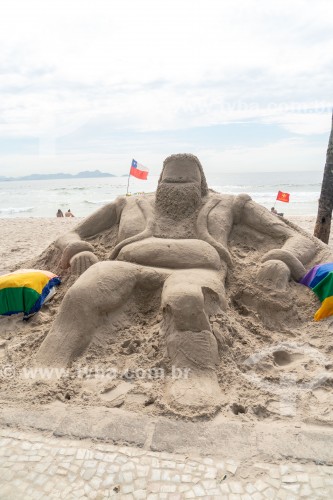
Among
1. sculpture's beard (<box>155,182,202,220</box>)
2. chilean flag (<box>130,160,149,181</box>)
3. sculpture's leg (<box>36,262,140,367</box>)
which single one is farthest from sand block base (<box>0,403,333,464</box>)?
chilean flag (<box>130,160,149,181</box>)

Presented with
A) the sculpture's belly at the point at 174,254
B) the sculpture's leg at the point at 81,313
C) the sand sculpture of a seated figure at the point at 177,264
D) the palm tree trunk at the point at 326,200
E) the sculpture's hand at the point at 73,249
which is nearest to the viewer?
the sand sculpture of a seated figure at the point at 177,264

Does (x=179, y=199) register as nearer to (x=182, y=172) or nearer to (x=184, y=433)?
(x=182, y=172)

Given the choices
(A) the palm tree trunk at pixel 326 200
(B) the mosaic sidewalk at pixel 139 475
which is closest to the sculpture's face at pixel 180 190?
(B) the mosaic sidewalk at pixel 139 475

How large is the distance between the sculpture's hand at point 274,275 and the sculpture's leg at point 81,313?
1174mm

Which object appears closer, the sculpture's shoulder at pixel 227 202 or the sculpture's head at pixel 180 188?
the sculpture's head at pixel 180 188

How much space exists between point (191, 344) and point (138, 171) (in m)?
10.8

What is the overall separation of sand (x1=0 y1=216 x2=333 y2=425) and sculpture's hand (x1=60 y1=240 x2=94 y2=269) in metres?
0.58

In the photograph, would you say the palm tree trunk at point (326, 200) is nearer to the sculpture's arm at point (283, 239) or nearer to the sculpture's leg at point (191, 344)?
the sculpture's arm at point (283, 239)

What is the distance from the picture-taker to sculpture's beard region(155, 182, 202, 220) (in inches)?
151

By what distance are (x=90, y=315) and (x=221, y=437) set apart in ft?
4.03

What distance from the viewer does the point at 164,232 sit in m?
3.77

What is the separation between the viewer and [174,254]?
11.1ft

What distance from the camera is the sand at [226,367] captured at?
95.0 inches

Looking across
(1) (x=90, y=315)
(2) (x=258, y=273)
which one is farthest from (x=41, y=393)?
(2) (x=258, y=273)
